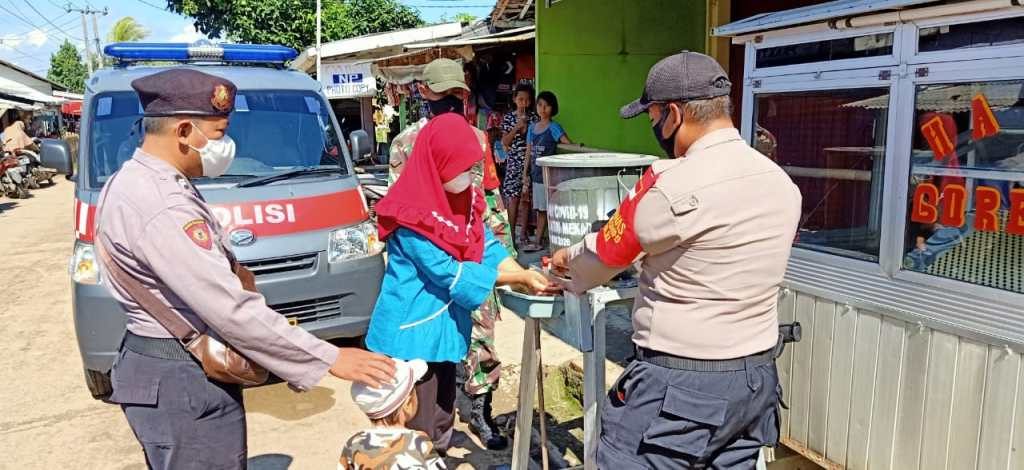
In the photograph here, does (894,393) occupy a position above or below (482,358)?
above

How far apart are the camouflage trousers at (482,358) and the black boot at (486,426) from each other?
8cm

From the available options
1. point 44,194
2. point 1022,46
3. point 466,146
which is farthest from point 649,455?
point 44,194

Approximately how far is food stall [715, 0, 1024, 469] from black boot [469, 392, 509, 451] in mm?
1504

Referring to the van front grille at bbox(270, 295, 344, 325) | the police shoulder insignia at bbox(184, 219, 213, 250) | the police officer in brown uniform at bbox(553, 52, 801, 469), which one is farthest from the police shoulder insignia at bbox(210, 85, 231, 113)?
the van front grille at bbox(270, 295, 344, 325)

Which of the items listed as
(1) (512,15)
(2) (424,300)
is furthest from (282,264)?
(1) (512,15)

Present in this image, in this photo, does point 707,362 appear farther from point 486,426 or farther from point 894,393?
point 486,426

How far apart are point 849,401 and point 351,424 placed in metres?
2.73

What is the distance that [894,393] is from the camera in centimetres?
257

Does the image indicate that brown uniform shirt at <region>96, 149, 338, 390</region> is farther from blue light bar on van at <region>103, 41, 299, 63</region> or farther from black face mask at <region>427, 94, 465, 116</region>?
blue light bar on van at <region>103, 41, 299, 63</region>

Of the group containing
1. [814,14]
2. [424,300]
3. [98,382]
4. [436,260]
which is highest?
[814,14]

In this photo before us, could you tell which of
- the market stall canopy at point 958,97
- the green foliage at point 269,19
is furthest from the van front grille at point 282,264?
the green foliage at point 269,19

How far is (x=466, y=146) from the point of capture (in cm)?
255

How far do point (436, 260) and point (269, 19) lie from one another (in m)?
21.8

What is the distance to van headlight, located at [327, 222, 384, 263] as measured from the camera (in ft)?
14.6
